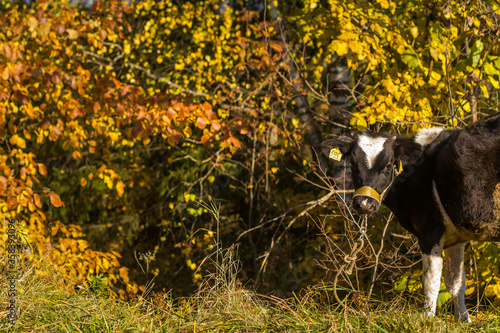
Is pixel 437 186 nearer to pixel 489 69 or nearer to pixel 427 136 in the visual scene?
pixel 427 136

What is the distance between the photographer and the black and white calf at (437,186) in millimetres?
4203

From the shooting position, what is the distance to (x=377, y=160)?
4496mm

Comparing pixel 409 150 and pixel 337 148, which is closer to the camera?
pixel 409 150

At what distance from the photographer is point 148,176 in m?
10.5

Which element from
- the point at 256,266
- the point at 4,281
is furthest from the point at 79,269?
the point at 256,266

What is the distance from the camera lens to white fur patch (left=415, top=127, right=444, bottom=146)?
4.66m

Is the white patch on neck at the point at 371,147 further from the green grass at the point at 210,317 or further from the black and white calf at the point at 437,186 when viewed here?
the green grass at the point at 210,317

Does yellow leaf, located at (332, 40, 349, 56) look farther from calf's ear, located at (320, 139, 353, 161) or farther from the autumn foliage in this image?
calf's ear, located at (320, 139, 353, 161)

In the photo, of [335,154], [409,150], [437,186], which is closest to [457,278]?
[437,186]

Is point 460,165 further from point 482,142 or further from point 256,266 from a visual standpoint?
point 256,266

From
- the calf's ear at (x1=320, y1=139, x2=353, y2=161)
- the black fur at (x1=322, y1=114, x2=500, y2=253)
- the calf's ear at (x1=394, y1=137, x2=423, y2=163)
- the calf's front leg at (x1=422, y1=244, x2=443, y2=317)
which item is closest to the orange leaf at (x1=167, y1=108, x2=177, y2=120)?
the calf's ear at (x1=320, y1=139, x2=353, y2=161)

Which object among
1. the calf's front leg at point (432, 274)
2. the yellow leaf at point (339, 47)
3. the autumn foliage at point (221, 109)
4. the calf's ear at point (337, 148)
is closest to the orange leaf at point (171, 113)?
the autumn foliage at point (221, 109)

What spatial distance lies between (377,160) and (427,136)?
574mm

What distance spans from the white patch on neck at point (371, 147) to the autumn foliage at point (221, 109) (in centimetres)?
52
